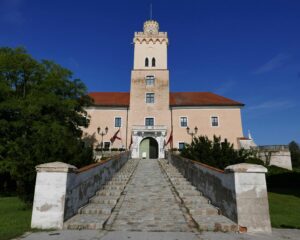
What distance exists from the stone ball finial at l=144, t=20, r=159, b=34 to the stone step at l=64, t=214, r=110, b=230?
36.5m

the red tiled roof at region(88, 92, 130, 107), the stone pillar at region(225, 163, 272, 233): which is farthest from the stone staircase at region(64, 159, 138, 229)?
the red tiled roof at region(88, 92, 130, 107)

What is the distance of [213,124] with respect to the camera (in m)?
34.2

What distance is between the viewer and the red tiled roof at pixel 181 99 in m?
34.9

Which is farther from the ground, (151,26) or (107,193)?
(151,26)

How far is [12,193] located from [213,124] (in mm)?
25609

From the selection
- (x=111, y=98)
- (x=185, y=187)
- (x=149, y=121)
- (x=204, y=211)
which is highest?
(x=111, y=98)

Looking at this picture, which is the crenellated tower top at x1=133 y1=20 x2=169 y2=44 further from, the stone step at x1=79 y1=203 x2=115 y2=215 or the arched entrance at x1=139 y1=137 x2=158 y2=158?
the stone step at x1=79 y1=203 x2=115 y2=215

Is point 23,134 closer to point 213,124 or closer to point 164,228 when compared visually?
point 164,228

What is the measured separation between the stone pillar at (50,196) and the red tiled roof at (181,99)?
28.7 m

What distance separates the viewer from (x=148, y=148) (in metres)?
33.5

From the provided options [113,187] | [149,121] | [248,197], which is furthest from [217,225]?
[149,121]

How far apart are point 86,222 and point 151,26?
3814 cm

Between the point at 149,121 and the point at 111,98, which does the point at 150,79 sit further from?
the point at 111,98

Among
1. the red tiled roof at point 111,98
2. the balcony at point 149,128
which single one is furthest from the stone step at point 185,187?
the red tiled roof at point 111,98
